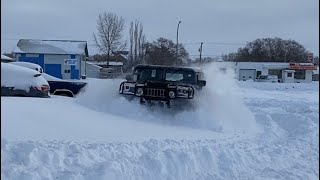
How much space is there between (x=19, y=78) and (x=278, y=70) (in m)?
75.6

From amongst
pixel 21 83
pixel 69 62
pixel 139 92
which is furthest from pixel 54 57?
pixel 139 92

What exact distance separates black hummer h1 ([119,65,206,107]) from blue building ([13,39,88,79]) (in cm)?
3205

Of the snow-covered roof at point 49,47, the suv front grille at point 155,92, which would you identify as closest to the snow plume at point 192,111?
the suv front grille at point 155,92

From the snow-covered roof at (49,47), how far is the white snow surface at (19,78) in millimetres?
34461

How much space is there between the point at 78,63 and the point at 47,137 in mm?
39438

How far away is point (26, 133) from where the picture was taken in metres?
6.68

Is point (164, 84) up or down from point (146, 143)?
up

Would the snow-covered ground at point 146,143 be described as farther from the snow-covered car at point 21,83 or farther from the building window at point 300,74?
the building window at point 300,74

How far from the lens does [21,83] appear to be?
11.3 metres

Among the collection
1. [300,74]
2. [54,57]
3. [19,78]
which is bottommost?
[19,78]

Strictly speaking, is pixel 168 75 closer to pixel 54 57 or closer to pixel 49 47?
pixel 54 57

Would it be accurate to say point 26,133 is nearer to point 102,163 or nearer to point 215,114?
point 102,163

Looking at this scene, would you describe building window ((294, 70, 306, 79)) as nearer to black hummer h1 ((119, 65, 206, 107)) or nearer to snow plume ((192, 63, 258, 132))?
snow plume ((192, 63, 258, 132))

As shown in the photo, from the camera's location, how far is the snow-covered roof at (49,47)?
45219 mm
